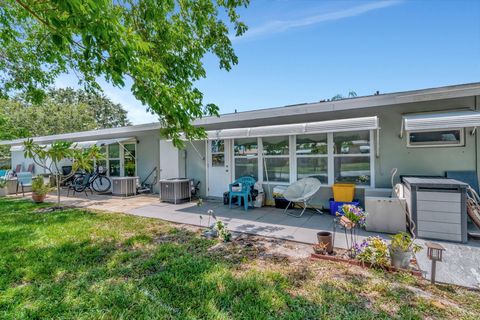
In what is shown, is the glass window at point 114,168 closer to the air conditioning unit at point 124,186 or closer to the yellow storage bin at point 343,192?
the air conditioning unit at point 124,186

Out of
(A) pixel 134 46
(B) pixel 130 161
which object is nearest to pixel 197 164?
(B) pixel 130 161

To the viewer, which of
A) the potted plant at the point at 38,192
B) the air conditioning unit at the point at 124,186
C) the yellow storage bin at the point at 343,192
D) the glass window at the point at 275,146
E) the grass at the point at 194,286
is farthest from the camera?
the air conditioning unit at the point at 124,186

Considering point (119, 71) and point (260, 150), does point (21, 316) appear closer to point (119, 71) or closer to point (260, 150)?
point (119, 71)

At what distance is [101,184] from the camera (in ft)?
38.3

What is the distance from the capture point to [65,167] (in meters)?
13.8

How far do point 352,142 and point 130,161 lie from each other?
10222 mm

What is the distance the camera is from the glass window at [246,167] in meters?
8.37

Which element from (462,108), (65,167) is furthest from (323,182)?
(65,167)

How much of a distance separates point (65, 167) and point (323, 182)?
14.3 metres

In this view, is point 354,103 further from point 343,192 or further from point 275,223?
point 275,223

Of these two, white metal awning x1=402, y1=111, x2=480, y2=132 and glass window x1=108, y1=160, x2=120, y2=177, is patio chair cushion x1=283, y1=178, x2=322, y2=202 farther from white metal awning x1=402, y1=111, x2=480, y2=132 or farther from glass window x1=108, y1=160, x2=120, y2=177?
glass window x1=108, y1=160, x2=120, y2=177

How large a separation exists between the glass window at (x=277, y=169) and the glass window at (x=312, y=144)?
1.95 ft

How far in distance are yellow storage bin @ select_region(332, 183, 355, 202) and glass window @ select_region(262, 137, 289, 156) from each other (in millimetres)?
1987

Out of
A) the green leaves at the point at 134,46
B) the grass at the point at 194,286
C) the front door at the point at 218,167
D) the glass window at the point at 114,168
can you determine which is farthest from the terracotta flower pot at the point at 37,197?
the front door at the point at 218,167
